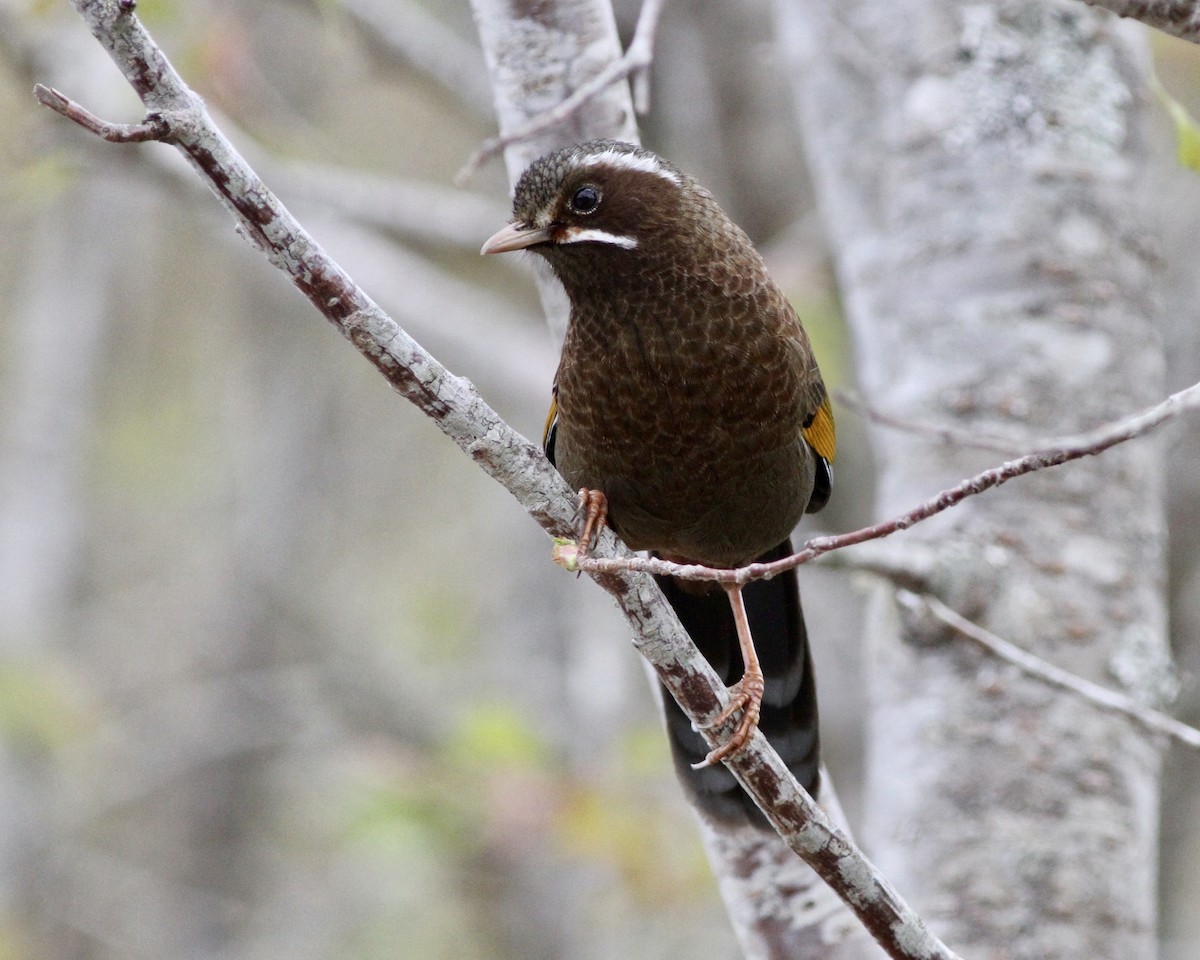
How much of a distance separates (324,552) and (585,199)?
10.8 meters

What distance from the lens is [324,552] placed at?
13.9 m

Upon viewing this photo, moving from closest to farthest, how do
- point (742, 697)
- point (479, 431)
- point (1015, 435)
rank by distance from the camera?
point (479, 431) < point (742, 697) < point (1015, 435)

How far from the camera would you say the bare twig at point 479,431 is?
2246 mm

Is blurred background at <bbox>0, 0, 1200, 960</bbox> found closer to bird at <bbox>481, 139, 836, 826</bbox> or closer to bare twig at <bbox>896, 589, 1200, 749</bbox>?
bird at <bbox>481, 139, 836, 826</bbox>

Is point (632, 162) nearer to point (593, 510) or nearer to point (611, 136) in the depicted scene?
point (611, 136)

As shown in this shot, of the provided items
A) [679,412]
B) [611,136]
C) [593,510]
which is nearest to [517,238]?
[679,412]

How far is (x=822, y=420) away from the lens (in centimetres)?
389

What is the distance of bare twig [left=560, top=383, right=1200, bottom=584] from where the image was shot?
7.85 feet

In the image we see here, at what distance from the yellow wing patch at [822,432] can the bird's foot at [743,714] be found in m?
0.65

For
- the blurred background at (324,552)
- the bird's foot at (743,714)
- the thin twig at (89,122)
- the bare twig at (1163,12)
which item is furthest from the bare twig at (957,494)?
the blurred background at (324,552)

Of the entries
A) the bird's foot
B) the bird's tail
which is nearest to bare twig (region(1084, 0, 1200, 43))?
the bird's foot

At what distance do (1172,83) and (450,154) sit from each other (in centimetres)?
581

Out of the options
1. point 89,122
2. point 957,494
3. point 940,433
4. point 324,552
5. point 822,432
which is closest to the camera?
point 89,122

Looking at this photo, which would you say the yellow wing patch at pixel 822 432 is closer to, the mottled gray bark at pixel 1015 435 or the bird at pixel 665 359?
the bird at pixel 665 359
